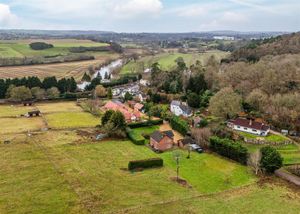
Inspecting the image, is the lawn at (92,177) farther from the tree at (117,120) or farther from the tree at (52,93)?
the tree at (52,93)

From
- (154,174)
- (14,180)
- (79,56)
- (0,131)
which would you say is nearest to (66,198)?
(14,180)

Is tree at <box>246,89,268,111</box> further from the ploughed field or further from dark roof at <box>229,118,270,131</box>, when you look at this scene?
the ploughed field

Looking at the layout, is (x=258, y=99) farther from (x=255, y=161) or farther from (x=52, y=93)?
(x=52, y=93)

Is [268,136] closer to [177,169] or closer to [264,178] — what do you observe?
[264,178]

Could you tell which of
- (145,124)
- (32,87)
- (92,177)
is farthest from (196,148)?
(32,87)

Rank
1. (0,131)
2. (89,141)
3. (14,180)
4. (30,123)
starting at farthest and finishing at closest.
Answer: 1. (30,123)
2. (0,131)
3. (89,141)
4. (14,180)

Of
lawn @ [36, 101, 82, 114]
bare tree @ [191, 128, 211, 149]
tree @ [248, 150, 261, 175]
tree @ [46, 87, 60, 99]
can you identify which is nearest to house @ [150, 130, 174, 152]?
bare tree @ [191, 128, 211, 149]
